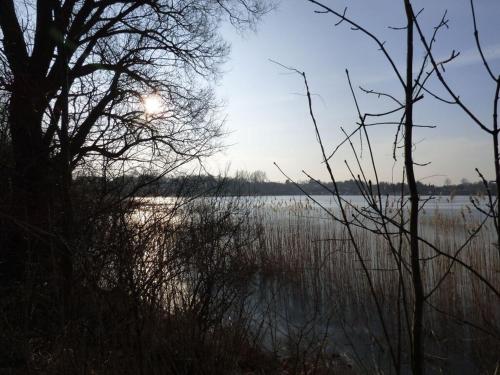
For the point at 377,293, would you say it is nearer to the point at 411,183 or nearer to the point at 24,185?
the point at 24,185

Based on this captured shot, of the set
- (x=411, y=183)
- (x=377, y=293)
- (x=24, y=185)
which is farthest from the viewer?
(x=377, y=293)

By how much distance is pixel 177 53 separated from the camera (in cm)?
954

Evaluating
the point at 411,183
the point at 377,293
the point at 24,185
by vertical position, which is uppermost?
the point at 24,185

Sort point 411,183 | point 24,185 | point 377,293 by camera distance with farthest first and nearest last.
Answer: point 377,293 → point 24,185 → point 411,183

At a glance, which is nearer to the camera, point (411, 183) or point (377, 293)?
point (411, 183)

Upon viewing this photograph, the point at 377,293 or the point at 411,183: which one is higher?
the point at 411,183

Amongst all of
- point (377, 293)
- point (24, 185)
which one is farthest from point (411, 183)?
point (377, 293)

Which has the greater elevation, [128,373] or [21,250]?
[21,250]

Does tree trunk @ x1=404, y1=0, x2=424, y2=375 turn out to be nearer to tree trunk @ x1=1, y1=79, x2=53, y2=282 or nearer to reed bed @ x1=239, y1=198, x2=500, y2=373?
reed bed @ x1=239, y1=198, x2=500, y2=373

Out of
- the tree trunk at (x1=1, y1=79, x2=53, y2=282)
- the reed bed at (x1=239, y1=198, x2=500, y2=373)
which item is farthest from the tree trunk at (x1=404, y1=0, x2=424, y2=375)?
the tree trunk at (x1=1, y1=79, x2=53, y2=282)

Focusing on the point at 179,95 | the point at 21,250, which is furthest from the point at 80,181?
the point at 179,95

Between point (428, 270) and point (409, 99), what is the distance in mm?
7177

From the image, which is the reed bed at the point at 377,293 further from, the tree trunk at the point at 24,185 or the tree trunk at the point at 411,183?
the tree trunk at the point at 411,183

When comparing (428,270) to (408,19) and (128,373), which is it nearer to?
(128,373)
